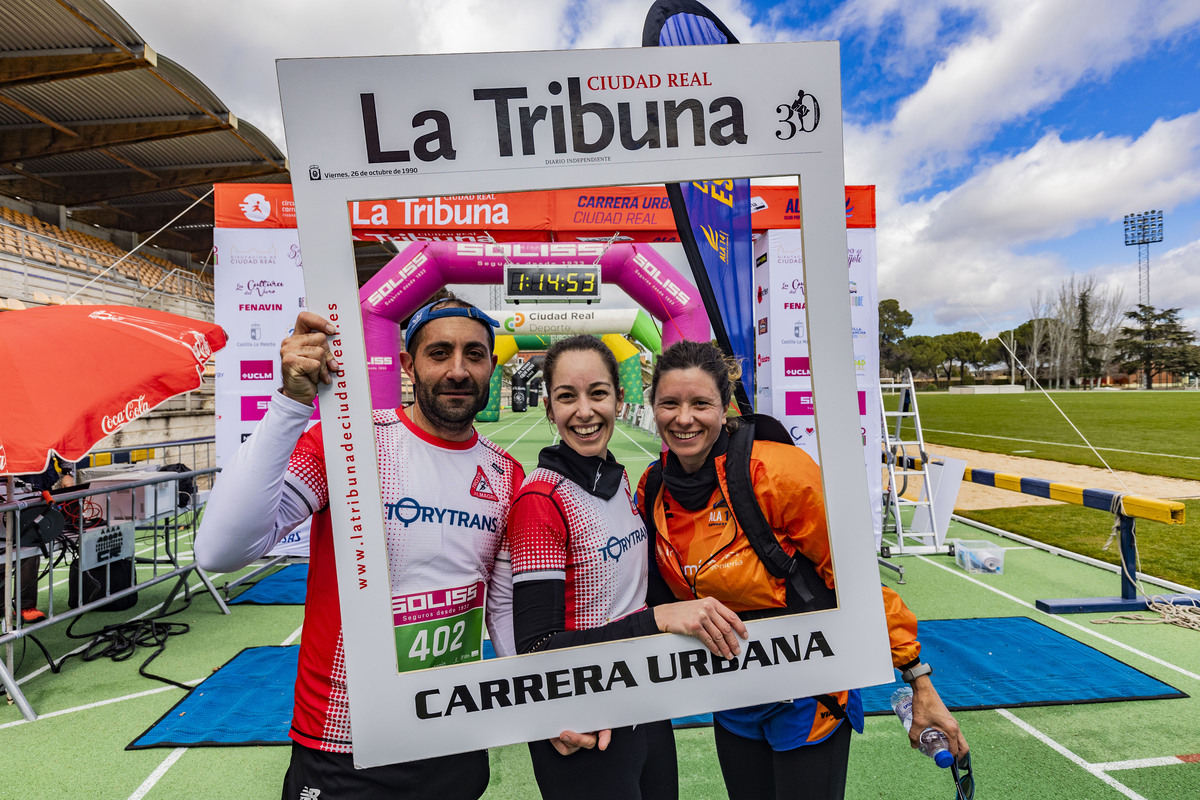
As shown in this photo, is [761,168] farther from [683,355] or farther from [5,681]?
[5,681]

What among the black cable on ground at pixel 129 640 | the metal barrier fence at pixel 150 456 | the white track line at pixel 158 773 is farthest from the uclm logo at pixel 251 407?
the white track line at pixel 158 773

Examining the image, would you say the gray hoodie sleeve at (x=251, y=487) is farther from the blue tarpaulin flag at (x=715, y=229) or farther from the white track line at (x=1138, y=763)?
the white track line at (x=1138, y=763)

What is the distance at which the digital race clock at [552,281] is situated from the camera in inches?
217

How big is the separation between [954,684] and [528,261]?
510 cm

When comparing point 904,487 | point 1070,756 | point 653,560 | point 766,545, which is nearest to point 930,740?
point 766,545

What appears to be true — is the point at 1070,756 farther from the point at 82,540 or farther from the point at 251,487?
the point at 82,540

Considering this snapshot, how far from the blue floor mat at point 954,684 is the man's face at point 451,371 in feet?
7.66

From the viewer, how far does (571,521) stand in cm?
129

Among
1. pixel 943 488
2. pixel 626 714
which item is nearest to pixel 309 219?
pixel 626 714

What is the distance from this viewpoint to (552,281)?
5734mm

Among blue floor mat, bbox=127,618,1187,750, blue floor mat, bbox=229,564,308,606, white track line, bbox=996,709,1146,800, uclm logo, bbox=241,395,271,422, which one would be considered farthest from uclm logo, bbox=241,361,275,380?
white track line, bbox=996,709,1146,800

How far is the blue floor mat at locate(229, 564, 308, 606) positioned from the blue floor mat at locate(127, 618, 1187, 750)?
1197 millimetres

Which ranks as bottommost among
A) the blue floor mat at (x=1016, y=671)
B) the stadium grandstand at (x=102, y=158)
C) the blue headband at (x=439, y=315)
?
the blue floor mat at (x=1016, y=671)

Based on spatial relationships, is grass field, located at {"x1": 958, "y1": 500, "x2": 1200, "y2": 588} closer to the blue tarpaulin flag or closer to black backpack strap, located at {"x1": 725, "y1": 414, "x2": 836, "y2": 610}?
the blue tarpaulin flag
